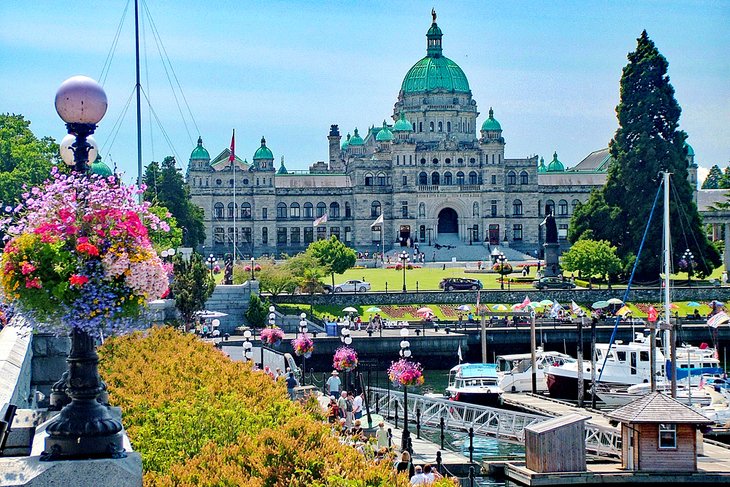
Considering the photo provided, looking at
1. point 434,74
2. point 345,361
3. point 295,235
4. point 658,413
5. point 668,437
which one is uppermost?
point 434,74

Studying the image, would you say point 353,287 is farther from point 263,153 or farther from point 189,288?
point 263,153

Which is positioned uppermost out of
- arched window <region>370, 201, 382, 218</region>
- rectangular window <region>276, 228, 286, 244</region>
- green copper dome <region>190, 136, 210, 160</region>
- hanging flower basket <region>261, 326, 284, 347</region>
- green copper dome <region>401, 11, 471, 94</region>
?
green copper dome <region>401, 11, 471, 94</region>

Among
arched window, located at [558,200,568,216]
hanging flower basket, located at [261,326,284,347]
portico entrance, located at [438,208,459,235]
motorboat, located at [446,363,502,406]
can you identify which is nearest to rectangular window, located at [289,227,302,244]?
portico entrance, located at [438,208,459,235]

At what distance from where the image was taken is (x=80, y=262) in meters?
11.8

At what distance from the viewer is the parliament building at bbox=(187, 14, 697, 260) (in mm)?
140000

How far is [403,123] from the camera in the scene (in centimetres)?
13975

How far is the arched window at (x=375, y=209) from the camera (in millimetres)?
142625

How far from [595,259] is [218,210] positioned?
66.5 m

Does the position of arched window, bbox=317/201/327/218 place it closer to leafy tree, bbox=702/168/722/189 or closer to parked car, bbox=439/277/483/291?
parked car, bbox=439/277/483/291

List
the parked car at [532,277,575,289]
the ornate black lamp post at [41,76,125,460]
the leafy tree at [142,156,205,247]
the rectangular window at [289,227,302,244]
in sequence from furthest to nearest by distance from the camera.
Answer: the rectangular window at [289,227,302,244] < the leafy tree at [142,156,205,247] < the parked car at [532,277,575,289] < the ornate black lamp post at [41,76,125,460]

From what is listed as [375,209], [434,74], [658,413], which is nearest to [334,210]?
[375,209]

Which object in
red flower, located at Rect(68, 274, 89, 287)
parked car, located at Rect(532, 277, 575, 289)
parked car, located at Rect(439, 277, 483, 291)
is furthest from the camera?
parked car, located at Rect(532, 277, 575, 289)

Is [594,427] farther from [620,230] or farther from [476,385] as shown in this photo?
[620,230]

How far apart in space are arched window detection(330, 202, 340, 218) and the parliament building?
12 cm
